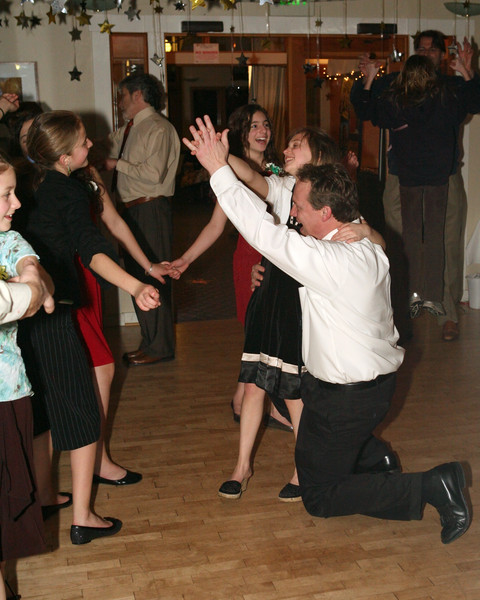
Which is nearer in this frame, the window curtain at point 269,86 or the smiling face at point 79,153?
the smiling face at point 79,153

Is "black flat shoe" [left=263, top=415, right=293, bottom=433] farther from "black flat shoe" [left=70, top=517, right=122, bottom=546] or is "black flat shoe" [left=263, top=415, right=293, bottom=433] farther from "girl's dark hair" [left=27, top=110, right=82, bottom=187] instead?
"girl's dark hair" [left=27, top=110, right=82, bottom=187]

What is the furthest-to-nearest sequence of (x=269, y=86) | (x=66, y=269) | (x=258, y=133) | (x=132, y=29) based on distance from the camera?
1. (x=269, y=86)
2. (x=132, y=29)
3. (x=258, y=133)
4. (x=66, y=269)

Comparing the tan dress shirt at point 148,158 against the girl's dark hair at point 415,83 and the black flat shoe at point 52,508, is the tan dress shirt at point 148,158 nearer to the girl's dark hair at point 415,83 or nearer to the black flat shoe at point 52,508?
the girl's dark hair at point 415,83

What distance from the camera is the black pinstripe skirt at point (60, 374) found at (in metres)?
2.57

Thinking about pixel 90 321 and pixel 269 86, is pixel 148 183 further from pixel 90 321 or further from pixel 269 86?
pixel 269 86

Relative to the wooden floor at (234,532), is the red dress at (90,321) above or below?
above

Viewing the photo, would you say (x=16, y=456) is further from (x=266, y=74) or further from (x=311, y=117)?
(x=266, y=74)

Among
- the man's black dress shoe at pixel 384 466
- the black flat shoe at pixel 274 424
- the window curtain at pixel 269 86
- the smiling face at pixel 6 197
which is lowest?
the black flat shoe at pixel 274 424

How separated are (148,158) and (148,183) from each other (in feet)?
0.56

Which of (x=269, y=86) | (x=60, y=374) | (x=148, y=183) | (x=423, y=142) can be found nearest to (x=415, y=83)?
(x=423, y=142)

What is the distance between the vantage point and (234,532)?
2883mm

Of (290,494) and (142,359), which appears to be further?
(142,359)

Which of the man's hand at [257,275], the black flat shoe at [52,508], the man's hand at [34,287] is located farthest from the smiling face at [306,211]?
the black flat shoe at [52,508]

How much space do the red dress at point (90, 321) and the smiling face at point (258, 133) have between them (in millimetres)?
1127
